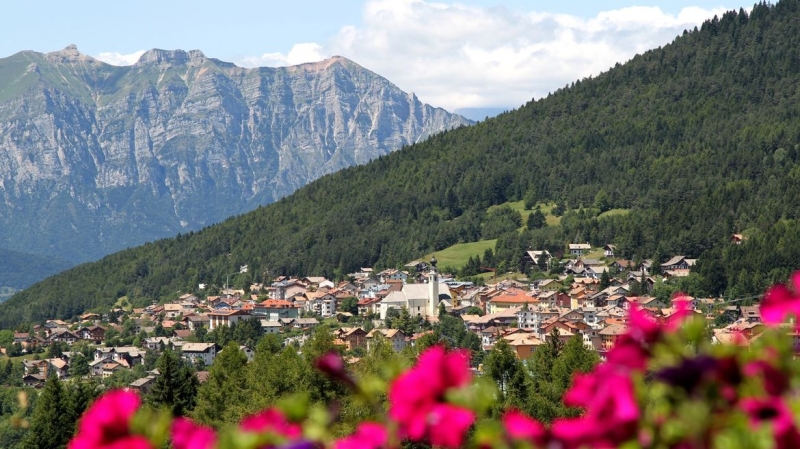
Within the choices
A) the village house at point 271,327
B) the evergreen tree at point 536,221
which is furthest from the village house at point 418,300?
the evergreen tree at point 536,221

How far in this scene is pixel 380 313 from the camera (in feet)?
466

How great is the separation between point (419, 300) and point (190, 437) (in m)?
139

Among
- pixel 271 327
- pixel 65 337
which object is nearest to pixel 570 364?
pixel 271 327

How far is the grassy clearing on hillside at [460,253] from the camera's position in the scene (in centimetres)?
17450

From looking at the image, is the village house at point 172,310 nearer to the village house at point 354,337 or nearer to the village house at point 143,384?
the village house at point 354,337

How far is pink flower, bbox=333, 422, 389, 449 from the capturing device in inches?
153

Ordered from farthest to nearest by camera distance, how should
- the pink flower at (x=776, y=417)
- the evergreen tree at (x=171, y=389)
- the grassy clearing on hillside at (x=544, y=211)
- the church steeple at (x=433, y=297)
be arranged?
1. the grassy clearing on hillside at (x=544, y=211)
2. the church steeple at (x=433, y=297)
3. the evergreen tree at (x=171, y=389)
4. the pink flower at (x=776, y=417)

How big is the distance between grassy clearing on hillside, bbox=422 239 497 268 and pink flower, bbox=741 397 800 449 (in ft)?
549

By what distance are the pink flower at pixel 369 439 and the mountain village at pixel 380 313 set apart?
9601 centimetres

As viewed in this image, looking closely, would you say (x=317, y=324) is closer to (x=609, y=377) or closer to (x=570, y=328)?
(x=570, y=328)

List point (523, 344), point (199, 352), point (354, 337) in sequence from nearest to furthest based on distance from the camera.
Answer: point (523, 344)
point (354, 337)
point (199, 352)

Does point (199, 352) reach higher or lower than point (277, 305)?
lower

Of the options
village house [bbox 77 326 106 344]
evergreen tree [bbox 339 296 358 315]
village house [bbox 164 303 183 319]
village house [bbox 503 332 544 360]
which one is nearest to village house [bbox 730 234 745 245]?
village house [bbox 503 332 544 360]

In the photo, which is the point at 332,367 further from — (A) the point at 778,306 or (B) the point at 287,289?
(B) the point at 287,289
